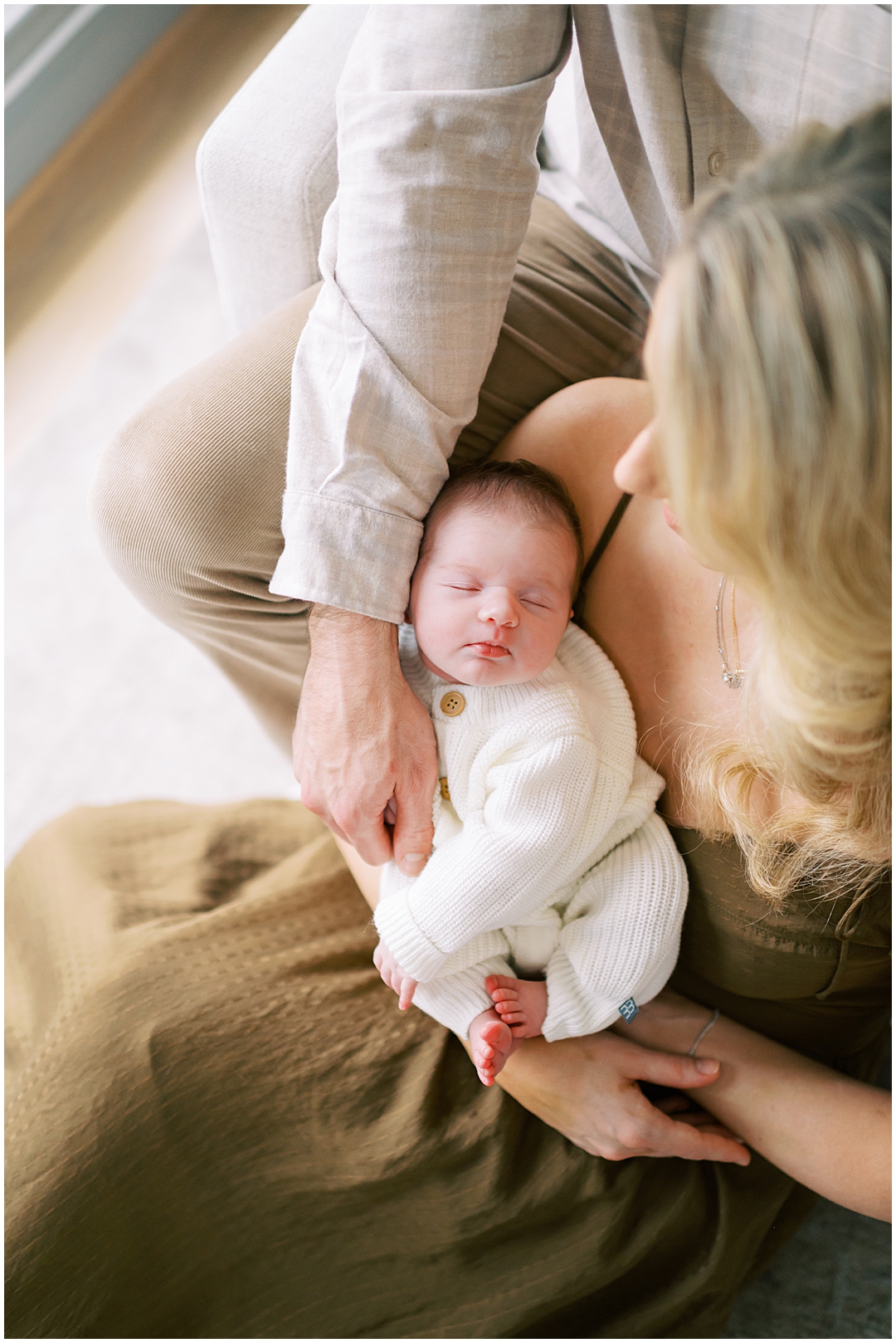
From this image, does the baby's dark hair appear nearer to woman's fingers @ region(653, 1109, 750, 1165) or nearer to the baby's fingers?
the baby's fingers

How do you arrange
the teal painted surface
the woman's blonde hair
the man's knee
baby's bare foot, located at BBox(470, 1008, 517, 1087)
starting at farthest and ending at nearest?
the teal painted surface < the man's knee < baby's bare foot, located at BBox(470, 1008, 517, 1087) < the woman's blonde hair

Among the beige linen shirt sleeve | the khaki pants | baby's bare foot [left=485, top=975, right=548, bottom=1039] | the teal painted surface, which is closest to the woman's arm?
baby's bare foot [left=485, top=975, right=548, bottom=1039]

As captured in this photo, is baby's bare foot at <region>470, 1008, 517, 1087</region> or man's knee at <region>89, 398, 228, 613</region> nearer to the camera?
baby's bare foot at <region>470, 1008, 517, 1087</region>

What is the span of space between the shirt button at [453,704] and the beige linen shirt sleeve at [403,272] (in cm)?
9

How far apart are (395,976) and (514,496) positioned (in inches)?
18.0

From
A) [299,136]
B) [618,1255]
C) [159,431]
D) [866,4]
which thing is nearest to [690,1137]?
[618,1255]

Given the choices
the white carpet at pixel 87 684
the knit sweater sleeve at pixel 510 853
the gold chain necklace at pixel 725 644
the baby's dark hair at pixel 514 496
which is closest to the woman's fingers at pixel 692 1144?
the knit sweater sleeve at pixel 510 853

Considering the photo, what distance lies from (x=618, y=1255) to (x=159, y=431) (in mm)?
915

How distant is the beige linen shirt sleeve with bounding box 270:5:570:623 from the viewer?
0.83m

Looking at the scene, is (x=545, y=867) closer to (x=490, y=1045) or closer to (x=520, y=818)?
(x=520, y=818)

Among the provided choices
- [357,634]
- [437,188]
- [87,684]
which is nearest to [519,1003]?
[357,634]

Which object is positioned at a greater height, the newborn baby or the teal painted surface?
the teal painted surface

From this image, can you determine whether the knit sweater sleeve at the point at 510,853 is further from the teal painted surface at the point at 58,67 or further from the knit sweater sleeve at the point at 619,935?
the teal painted surface at the point at 58,67

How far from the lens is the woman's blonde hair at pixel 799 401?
51cm
